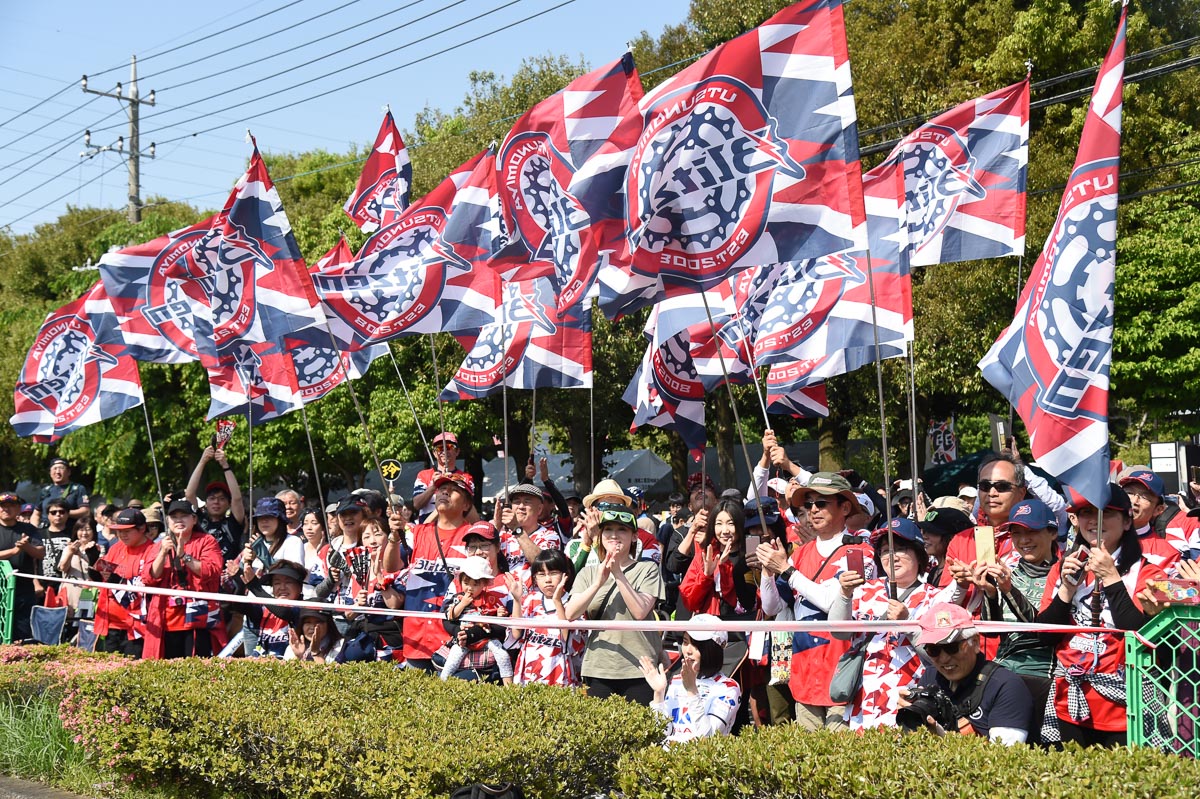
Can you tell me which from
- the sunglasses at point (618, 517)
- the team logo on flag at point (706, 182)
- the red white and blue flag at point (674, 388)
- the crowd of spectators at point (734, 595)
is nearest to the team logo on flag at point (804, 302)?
the red white and blue flag at point (674, 388)

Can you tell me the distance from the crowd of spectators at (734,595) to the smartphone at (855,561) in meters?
0.01

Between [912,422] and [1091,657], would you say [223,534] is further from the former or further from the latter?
[1091,657]

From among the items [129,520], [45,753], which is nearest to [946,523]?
[45,753]

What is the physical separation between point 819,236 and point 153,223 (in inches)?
1103

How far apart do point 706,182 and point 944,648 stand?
3.04 m

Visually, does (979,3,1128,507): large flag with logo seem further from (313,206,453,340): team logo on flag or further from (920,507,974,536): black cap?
(313,206,453,340): team logo on flag

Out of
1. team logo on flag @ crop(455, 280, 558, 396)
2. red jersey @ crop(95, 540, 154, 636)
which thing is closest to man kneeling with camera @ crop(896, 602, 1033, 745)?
team logo on flag @ crop(455, 280, 558, 396)

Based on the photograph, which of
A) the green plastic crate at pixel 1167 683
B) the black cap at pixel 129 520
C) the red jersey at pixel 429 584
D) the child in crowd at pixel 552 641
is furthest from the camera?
the black cap at pixel 129 520

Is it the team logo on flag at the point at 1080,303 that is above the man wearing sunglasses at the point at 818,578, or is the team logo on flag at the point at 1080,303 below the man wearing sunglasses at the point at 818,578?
above

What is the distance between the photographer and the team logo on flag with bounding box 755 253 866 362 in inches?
400

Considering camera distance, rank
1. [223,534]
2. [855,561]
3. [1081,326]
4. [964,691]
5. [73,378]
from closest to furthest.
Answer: [964,691] < [1081,326] < [855,561] < [223,534] < [73,378]

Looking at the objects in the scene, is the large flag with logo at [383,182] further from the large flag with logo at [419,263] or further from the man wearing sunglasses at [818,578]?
the man wearing sunglasses at [818,578]

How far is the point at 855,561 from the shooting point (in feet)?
21.2

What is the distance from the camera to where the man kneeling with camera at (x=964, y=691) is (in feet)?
17.6
